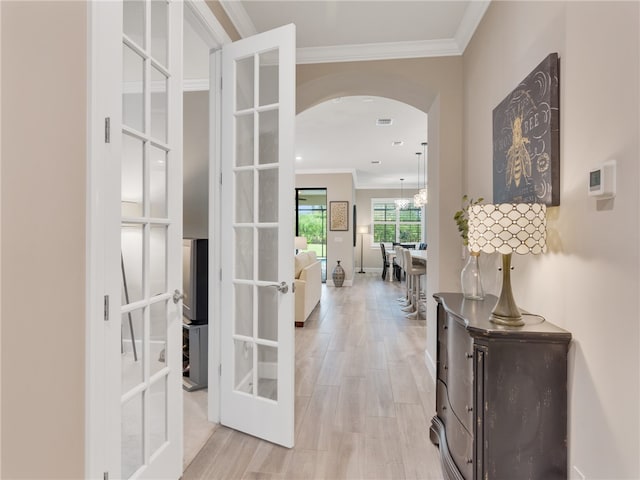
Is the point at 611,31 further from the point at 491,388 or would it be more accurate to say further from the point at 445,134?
the point at 445,134

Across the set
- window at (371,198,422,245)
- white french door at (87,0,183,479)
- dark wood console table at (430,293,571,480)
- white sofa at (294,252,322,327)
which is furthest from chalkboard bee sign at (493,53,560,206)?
window at (371,198,422,245)

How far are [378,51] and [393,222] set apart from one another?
9.16 metres

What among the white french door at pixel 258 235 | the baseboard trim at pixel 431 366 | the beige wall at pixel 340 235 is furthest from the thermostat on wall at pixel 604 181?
the beige wall at pixel 340 235

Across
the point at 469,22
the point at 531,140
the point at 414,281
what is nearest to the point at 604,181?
the point at 531,140

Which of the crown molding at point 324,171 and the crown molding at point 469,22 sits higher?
the crown molding at point 324,171

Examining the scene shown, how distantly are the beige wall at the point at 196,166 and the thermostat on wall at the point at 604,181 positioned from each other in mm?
2899

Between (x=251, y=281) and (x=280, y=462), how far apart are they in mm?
1046

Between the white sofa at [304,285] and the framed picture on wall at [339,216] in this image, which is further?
the framed picture on wall at [339,216]

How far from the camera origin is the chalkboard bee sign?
1440 millimetres

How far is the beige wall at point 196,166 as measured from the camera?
3.26 metres

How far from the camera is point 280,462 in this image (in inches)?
76.1

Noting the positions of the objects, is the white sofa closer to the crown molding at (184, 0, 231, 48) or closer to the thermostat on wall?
the crown molding at (184, 0, 231, 48)

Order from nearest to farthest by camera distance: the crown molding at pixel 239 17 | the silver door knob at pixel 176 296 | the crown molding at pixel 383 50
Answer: the silver door knob at pixel 176 296 < the crown molding at pixel 239 17 < the crown molding at pixel 383 50

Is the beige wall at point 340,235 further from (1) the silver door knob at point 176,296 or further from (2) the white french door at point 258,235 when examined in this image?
(1) the silver door knob at point 176,296
